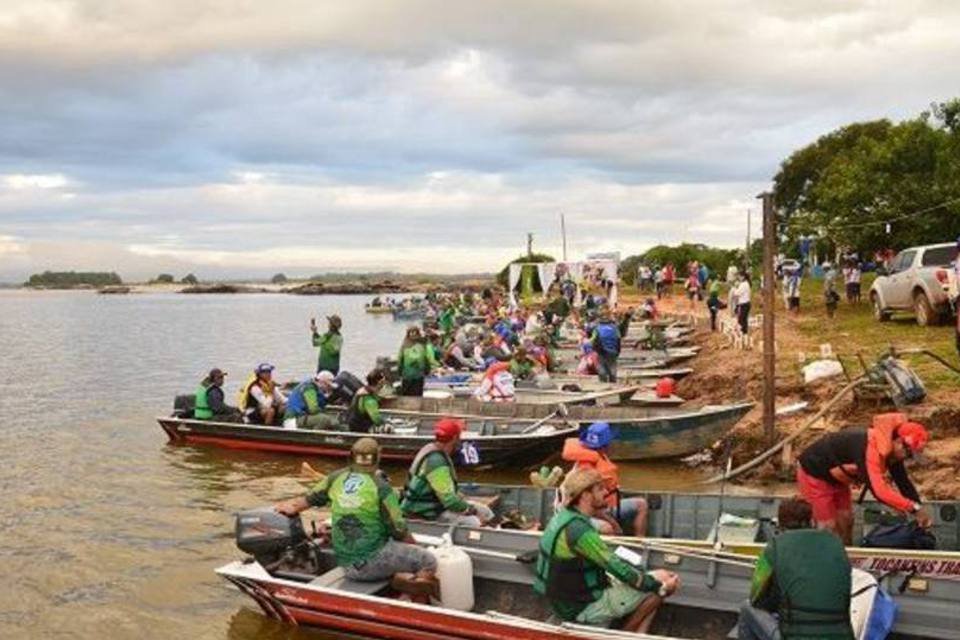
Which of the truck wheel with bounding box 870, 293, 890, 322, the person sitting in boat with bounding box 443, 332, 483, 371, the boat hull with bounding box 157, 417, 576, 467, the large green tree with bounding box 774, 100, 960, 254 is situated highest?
the large green tree with bounding box 774, 100, 960, 254

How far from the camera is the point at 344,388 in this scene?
68.3 ft

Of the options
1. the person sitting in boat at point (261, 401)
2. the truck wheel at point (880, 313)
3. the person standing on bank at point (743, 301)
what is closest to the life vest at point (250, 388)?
the person sitting in boat at point (261, 401)

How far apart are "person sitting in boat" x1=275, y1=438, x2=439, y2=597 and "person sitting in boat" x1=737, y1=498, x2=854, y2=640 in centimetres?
378

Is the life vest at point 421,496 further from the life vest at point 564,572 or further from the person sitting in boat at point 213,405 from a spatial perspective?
the person sitting in boat at point 213,405

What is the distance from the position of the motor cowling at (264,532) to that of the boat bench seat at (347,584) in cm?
66

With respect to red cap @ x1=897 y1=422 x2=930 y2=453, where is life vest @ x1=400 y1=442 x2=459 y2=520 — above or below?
below

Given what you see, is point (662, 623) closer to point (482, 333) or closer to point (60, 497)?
point (60, 497)

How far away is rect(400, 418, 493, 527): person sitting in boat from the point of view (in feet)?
31.9

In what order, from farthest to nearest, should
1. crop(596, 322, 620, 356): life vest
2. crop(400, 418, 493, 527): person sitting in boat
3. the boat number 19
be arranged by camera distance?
crop(596, 322, 620, 356): life vest < the boat number 19 < crop(400, 418, 493, 527): person sitting in boat

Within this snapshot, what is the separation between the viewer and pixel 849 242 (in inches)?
1266

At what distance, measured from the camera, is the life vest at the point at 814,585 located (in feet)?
18.9

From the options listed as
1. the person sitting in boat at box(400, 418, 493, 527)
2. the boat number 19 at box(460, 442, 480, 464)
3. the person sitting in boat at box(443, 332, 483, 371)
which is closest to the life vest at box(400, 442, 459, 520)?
the person sitting in boat at box(400, 418, 493, 527)

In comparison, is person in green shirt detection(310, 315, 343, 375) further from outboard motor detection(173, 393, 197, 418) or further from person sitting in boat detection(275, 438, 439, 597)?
person sitting in boat detection(275, 438, 439, 597)

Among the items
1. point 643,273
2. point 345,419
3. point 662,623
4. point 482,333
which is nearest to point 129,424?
point 345,419
